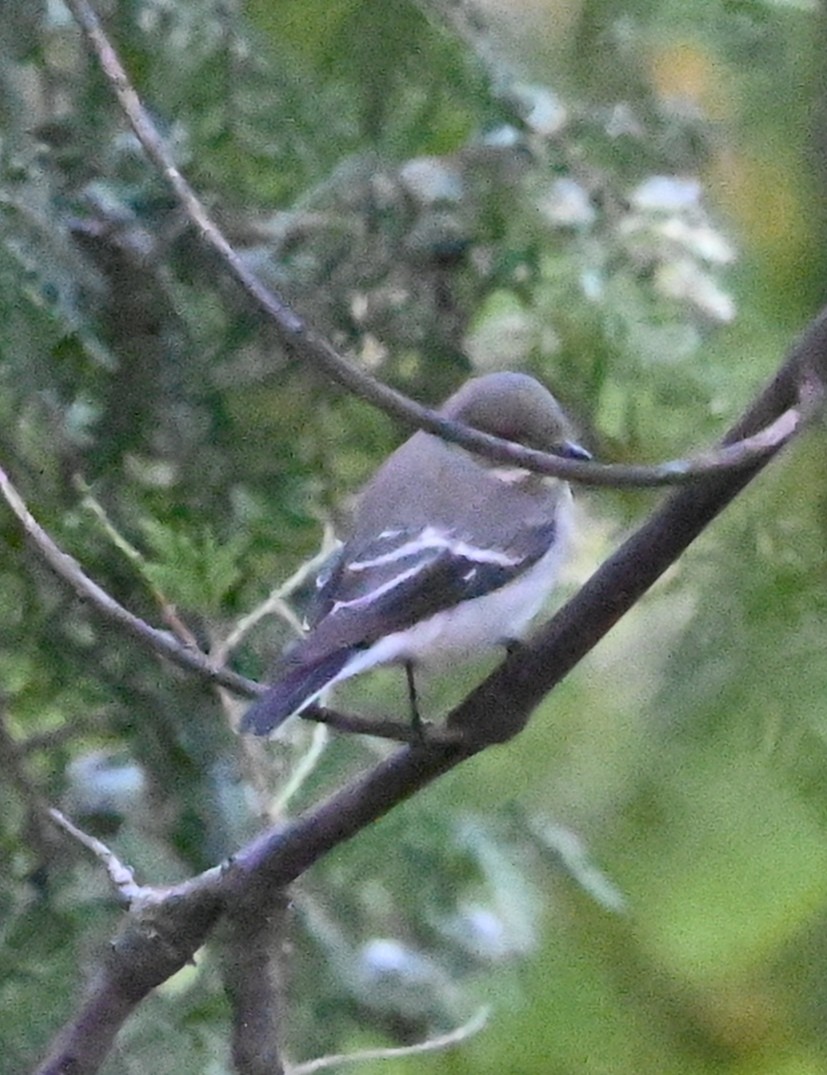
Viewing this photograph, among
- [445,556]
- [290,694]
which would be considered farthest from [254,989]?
[445,556]

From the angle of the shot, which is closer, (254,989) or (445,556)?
(254,989)

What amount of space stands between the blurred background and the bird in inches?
2.3

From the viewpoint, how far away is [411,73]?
79cm

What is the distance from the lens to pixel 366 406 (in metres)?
0.88

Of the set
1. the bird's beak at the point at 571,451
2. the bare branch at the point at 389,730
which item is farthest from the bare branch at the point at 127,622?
the bird's beak at the point at 571,451

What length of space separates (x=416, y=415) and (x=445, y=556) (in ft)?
1.11

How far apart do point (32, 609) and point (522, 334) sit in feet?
1.06

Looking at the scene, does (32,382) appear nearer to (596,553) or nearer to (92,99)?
(92,99)

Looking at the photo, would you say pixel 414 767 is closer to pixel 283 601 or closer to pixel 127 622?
pixel 127 622

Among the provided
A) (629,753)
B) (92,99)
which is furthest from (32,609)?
(629,753)

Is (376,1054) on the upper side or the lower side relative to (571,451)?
lower

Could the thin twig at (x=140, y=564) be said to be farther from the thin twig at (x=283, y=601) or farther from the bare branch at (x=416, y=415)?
the bare branch at (x=416, y=415)

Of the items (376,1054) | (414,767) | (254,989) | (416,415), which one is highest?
(416,415)

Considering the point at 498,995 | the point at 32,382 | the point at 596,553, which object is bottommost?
the point at 498,995
